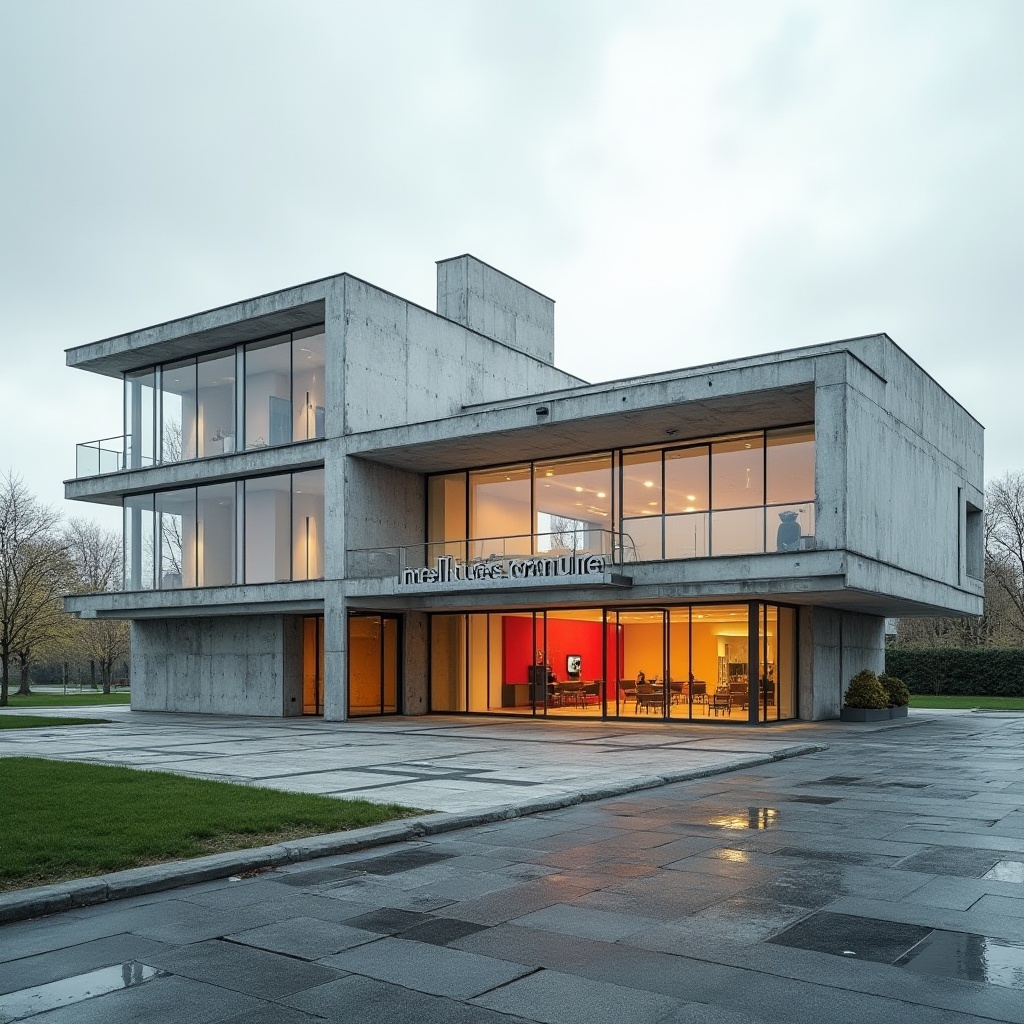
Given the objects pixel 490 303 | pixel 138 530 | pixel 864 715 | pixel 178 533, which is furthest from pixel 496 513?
pixel 138 530

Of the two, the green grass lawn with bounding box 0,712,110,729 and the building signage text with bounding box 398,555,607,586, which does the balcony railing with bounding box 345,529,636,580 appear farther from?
the green grass lawn with bounding box 0,712,110,729

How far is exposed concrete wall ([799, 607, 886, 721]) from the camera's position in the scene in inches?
1209

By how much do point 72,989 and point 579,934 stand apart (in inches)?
125

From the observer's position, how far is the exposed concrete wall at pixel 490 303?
125 feet

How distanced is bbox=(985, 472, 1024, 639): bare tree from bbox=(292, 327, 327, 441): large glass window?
42387 mm

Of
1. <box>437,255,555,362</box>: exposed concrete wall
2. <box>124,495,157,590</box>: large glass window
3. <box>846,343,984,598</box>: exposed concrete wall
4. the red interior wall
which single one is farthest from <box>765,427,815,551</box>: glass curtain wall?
<box>124,495,157,590</box>: large glass window

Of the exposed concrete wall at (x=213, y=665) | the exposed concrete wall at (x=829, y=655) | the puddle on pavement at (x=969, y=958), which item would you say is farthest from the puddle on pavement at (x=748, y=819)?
the exposed concrete wall at (x=213, y=665)

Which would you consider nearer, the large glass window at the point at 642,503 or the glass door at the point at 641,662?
the large glass window at the point at 642,503

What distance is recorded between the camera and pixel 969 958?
6848mm

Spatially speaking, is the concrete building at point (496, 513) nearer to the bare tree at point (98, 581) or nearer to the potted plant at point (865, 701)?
the potted plant at point (865, 701)

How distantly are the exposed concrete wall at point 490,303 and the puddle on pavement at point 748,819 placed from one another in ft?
88.9

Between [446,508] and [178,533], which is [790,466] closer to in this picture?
[446,508]

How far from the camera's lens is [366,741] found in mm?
23844

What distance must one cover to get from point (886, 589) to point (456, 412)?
14.7 metres
